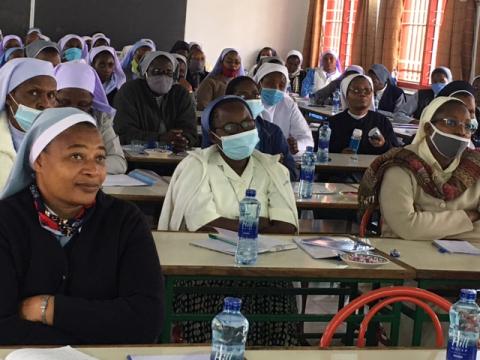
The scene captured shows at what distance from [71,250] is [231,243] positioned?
1079 millimetres

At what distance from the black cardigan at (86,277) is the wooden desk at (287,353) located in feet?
0.60

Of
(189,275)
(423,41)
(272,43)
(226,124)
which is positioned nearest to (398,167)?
(226,124)

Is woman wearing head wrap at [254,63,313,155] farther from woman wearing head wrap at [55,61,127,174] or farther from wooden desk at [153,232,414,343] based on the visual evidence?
wooden desk at [153,232,414,343]

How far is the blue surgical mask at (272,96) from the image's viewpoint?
6773 mm

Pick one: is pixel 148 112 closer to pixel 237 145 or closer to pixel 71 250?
pixel 237 145

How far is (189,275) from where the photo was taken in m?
2.99

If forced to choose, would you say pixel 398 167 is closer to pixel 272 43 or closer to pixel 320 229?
pixel 320 229

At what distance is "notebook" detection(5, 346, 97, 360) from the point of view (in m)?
1.91

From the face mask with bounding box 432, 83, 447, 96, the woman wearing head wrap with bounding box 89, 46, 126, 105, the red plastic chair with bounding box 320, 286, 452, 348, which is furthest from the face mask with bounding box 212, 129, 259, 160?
the face mask with bounding box 432, 83, 447, 96

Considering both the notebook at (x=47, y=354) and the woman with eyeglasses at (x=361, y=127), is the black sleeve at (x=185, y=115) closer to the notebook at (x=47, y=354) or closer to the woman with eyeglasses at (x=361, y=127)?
the woman with eyeglasses at (x=361, y=127)

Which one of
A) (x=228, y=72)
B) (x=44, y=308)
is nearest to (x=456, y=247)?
(x=44, y=308)

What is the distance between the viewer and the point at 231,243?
331 centimetres

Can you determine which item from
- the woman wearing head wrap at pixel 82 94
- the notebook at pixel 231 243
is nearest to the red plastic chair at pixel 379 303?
the notebook at pixel 231 243

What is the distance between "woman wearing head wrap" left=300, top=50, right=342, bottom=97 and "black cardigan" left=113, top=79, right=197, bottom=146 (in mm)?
6303
